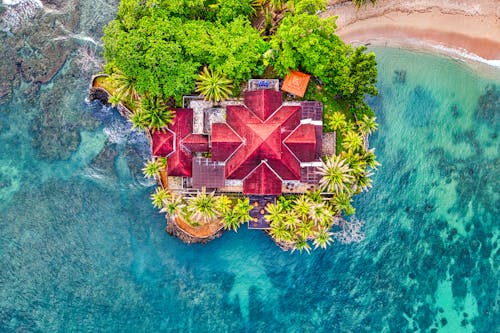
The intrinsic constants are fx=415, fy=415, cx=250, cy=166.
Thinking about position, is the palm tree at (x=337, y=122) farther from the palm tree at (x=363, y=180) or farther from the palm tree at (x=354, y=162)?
the palm tree at (x=363, y=180)

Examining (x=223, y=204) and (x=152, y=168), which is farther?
(x=152, y=168)

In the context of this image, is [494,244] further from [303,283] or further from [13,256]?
[13,256]

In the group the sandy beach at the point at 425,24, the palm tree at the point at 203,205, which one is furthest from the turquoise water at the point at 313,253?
the palm tree at the point at 203,205

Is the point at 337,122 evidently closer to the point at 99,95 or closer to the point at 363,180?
the point at 363,180

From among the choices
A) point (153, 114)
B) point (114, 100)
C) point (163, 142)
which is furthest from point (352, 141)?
point (114, 100)

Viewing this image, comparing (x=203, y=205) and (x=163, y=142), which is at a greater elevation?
(x=163, y=142)

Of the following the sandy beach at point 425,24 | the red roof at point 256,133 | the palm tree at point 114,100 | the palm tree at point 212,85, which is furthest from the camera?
the sandy beach at point 425,24

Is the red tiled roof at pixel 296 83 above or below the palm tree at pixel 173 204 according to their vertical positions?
above
